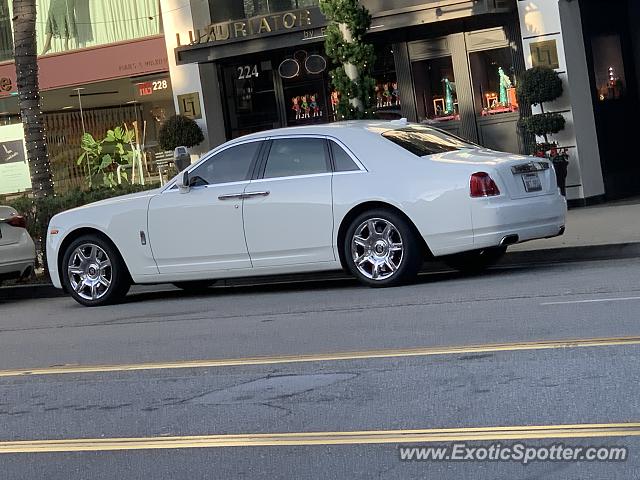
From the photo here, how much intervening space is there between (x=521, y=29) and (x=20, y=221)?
7.92 m

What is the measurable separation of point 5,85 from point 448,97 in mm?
8657

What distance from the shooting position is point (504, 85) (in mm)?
19172

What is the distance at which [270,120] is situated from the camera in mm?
21344

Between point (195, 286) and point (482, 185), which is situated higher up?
point (482, 185)

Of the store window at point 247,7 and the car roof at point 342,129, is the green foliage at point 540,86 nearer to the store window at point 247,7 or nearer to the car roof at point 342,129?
the store window at point 247,7

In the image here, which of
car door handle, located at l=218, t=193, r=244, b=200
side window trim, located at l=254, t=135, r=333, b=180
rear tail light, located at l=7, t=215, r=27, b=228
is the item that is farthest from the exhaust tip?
rear tail light, located at l=7, t=215, r=27, b=228

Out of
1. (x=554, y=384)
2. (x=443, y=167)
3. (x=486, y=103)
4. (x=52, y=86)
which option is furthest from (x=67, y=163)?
(x=554, y=384)

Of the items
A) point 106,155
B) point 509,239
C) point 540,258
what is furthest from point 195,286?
point 106,155

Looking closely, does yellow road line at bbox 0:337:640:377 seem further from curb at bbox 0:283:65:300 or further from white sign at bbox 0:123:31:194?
white sign at bbox 0:123:31:194

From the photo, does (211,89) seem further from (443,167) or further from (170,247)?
(443,167)

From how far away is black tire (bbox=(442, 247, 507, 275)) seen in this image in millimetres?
12562

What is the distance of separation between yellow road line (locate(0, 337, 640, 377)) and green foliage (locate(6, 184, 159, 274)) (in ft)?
23.2

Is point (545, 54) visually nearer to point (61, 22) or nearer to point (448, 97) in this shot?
point (448, 97)

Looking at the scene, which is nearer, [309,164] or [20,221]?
[309,164]
